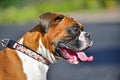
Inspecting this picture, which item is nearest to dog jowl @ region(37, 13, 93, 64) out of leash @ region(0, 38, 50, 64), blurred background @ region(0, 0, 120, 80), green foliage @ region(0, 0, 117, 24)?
leash @ region(0, 38, 50, 64)

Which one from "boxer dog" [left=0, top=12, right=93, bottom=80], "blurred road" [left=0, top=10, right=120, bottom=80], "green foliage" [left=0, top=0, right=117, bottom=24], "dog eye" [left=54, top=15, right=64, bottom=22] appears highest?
"dog eye" [left=54, top=15, right=64, bottom=22]

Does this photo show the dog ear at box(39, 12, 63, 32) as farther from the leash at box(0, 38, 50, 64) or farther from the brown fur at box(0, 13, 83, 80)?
the leash at box(0, 38, 50, 64)

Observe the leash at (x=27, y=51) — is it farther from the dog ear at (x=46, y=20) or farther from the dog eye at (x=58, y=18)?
the dog eye at (x=58, y=18)

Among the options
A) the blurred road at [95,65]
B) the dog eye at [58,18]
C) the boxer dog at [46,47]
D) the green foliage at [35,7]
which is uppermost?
the dog eye at [58,18]

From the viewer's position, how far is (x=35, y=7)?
68.4 ft

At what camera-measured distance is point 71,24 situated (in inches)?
317

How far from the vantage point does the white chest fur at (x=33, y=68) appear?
7816 millimetres

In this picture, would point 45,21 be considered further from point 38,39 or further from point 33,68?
point 33,68

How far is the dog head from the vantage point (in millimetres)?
7906

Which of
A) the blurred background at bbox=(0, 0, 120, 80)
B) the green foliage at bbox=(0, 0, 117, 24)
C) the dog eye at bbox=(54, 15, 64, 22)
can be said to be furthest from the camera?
the green foliage at bbox=(0, 0, 117, 24)

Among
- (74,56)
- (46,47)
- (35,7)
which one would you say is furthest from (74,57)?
(35,7)

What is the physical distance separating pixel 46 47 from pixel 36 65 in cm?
22

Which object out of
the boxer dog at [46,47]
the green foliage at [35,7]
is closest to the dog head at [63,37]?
the boxer dog at [46,47]

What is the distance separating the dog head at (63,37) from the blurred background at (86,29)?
3.05 meters
